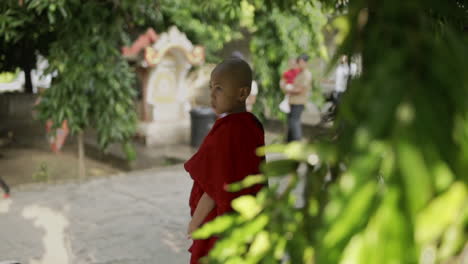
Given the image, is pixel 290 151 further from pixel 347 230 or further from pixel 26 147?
pixel 26 147

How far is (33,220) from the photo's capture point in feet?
18.0

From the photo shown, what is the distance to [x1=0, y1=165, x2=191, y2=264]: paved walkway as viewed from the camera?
457 centimetres

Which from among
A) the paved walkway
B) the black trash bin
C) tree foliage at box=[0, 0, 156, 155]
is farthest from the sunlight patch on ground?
the black trash bin

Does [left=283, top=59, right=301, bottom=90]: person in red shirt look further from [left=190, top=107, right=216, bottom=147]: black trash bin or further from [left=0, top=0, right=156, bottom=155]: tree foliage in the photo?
[left=0, top=0, right=156, bottom=155]: tree foliage

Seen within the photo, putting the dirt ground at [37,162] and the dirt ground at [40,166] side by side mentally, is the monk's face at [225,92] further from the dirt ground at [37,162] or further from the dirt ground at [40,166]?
the dirt ground at [40,166]

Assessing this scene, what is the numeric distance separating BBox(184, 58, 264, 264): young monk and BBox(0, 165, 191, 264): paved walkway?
217 cm

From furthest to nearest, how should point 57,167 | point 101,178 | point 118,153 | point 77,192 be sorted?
point 118,153 < point 57,167 < point 101,178 < point 77,192

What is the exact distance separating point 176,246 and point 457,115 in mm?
4127

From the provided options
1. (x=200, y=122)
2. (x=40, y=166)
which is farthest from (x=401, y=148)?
(x=200, y=122)

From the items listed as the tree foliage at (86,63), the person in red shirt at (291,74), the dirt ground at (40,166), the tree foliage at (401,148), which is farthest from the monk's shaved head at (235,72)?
the dirt ground at (40,166)

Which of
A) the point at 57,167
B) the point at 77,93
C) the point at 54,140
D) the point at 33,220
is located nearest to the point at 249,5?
the point at 33,220

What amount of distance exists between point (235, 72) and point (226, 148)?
0.35m

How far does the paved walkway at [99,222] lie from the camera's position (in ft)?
15.0

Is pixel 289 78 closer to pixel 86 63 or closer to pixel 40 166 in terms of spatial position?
pixel 86 63
